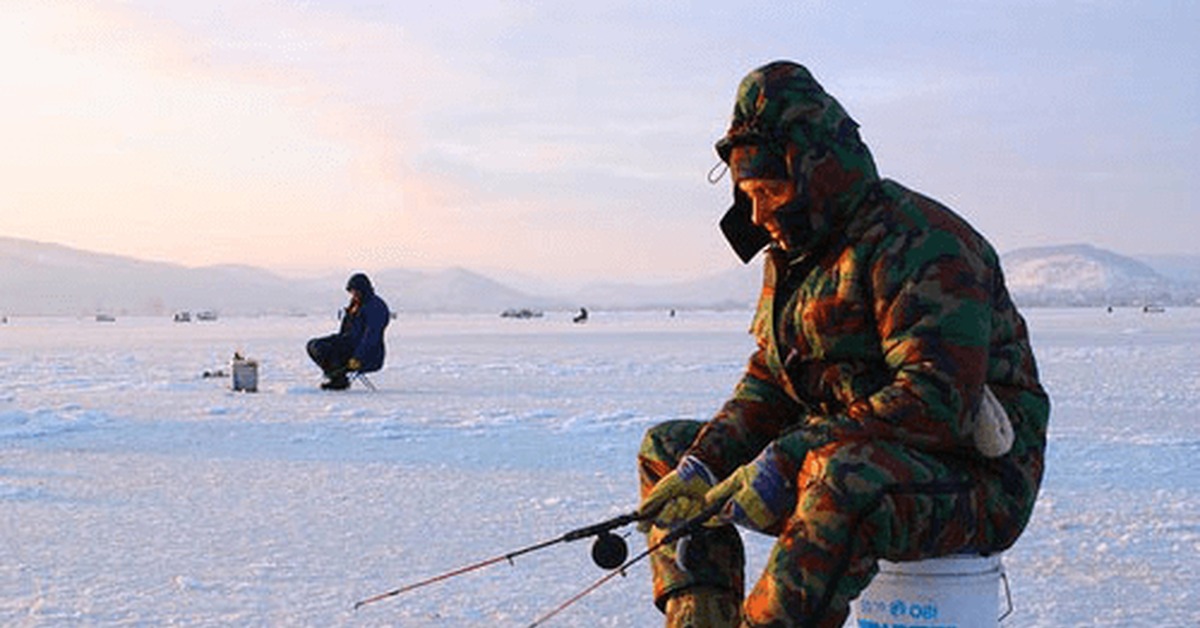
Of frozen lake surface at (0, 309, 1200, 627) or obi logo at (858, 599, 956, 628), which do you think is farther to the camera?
frozen lake surface at (0, 309, 1200, 627)

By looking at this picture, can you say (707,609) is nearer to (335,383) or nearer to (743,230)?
(743,230)

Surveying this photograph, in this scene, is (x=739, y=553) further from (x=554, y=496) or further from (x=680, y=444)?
(x=554, y=496)

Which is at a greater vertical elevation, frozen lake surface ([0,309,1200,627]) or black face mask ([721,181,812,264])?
black face mask ([721,181,812,264])

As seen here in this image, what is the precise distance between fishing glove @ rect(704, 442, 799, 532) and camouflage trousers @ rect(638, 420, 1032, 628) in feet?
0.10

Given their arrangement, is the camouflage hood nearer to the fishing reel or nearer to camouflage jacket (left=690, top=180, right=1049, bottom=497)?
camouflage jacket (left=690, top=180, right=1049, bottom=497)

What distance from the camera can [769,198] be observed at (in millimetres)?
2615

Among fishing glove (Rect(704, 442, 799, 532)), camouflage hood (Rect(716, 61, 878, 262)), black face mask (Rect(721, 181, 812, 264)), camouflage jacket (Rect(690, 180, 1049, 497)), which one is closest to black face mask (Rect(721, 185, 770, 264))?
black face mask (Rect(721, 181, 812, 264))

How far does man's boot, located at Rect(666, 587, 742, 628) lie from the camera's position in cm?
260

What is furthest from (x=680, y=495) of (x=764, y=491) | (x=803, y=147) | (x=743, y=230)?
(x=803, y=147)

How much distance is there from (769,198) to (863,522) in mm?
720

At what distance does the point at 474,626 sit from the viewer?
12.5 feet

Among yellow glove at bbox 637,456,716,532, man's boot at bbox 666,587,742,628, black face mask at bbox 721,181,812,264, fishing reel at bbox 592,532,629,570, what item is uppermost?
black face mask at bbox 721,181,812,264

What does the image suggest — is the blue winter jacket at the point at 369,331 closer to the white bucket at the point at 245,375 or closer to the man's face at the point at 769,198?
the white bucket at the point at 245,375

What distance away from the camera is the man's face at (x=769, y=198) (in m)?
2.57
